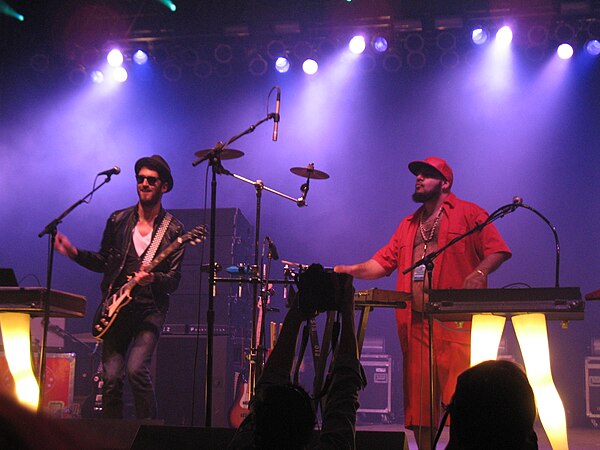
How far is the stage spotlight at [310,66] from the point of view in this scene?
10307 millimetres

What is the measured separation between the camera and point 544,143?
10086mm

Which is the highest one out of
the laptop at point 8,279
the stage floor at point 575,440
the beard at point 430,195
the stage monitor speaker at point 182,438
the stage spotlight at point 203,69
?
the stage spotlight at point 203,69

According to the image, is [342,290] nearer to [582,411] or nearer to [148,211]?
[148,211]

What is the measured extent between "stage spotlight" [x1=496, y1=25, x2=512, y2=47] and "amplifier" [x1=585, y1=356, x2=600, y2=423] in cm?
431

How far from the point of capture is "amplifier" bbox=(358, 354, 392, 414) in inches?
385

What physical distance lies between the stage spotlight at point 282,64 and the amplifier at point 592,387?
565cm

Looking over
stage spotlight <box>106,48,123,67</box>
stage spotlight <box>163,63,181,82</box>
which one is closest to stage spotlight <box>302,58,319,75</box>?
stage spotlight <box>163,63,181,82</box>

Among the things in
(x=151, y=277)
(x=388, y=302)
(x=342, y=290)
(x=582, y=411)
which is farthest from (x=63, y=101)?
(x=342, y=290)

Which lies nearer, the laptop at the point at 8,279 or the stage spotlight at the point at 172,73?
the laptop at the point at 8,279

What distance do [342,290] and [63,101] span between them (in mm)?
9572

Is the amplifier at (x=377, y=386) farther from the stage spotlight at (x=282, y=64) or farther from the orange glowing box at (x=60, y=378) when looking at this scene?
the stage spotlight at (x=282, y=64)

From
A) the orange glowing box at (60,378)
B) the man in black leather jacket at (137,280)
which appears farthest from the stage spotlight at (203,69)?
the man in black leather jacket at (137,280)

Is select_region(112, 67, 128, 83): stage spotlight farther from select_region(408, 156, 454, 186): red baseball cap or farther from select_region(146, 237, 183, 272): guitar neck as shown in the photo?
select_region(408, 156, 454, 186): red baseball cap

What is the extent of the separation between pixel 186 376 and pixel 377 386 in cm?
290
